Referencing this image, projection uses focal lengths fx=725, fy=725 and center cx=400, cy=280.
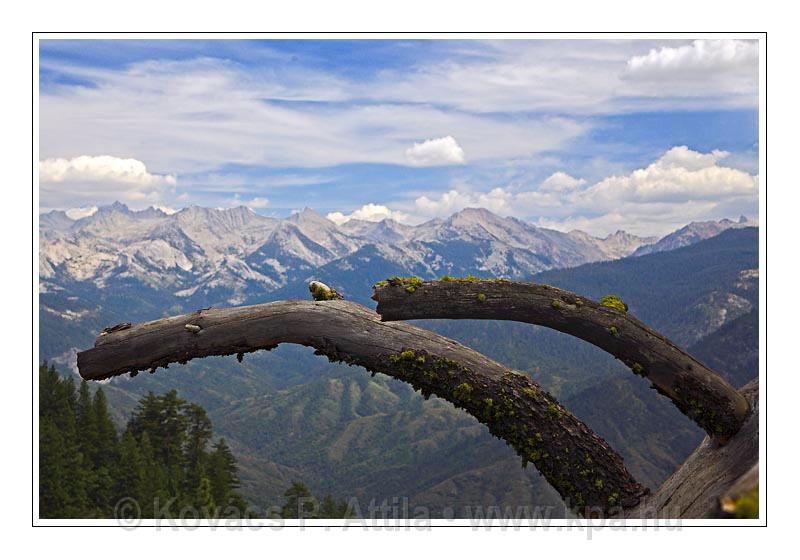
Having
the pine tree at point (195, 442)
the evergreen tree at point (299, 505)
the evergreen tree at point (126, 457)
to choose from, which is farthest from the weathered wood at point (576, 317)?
the pine tree at point (195, 442)

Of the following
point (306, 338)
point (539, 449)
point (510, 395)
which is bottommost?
point (539, 449)

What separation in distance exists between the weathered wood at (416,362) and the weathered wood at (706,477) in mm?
411

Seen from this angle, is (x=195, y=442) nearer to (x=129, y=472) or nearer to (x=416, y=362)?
(x=129, y=472)

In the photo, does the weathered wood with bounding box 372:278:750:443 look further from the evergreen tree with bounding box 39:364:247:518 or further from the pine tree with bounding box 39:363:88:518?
the evergreen tree with bounding box 39:364:247:518

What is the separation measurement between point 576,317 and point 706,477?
2419mm

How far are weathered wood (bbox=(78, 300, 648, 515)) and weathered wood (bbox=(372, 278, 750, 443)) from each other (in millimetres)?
352

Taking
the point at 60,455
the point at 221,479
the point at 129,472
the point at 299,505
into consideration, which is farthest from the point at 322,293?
the point at 221,479

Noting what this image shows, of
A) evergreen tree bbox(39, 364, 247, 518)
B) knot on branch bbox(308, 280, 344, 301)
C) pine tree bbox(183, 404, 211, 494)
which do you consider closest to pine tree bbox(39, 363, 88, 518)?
evergreen tree bbox(39, 364, 247, 518)

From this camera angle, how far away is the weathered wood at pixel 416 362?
25.1 ft

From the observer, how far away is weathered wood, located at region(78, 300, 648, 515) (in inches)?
301

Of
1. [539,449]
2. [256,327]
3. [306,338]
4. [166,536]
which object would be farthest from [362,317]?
[166,536]
